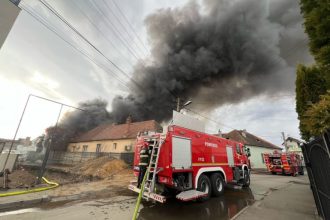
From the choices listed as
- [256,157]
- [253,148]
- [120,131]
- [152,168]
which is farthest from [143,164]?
[256,157]

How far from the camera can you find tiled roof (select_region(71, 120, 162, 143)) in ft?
81.7

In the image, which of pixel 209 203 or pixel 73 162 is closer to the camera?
pixel 209 203

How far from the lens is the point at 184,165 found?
6.15 m

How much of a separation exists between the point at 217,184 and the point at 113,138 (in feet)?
71.3

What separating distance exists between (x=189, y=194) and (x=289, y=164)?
59.3 ft

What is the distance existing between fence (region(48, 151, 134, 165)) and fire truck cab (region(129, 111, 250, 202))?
40.8 feet

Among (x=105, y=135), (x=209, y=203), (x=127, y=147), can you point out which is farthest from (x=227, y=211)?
(x=105, y=135)

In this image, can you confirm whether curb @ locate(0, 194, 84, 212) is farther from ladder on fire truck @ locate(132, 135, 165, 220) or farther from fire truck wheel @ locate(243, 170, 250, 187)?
fire truck wheel @ locate(243, 170, 250, 187)

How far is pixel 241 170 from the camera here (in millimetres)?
9969

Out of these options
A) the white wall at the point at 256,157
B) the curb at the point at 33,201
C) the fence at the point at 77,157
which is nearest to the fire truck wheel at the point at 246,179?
the curb at the point at 33,201

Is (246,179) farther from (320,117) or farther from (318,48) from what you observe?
(320,117)

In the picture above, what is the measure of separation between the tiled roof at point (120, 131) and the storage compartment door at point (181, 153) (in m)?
15.9

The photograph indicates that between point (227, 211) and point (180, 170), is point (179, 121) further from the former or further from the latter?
point (227, 211)

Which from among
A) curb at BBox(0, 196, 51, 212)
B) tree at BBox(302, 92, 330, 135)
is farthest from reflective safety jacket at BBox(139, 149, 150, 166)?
tree at BBox(302, 92, 330, 135)
